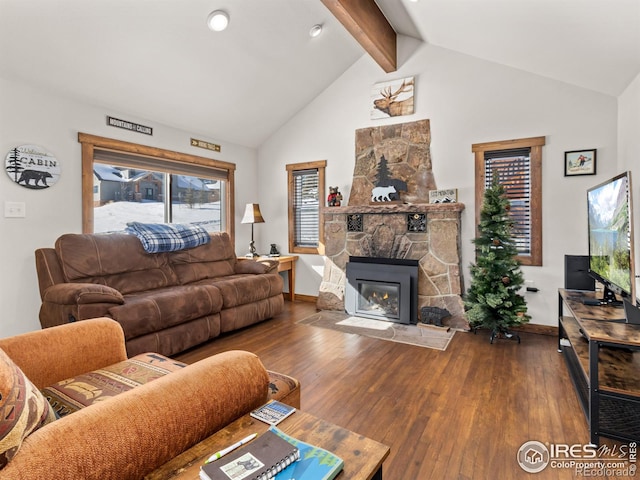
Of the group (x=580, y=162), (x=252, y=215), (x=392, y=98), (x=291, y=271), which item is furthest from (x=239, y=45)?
(x=580, y=162)

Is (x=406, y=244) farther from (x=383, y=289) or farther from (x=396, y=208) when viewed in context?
(x=383, y=289)

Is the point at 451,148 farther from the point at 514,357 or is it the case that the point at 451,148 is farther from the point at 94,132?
the point at 94,132

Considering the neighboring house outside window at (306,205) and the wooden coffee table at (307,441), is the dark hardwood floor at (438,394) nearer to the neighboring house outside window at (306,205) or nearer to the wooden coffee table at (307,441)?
the wooden coffee table at (307,441)

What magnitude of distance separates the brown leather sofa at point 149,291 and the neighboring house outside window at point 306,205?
104 cm

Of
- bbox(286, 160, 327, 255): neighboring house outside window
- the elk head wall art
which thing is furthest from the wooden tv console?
bbox(286, 160, 327, 255): neighboring house outside window

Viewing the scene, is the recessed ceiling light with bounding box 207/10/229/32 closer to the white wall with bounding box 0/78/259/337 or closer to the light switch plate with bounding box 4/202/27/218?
the white wall with bounding box 0/78/259/337

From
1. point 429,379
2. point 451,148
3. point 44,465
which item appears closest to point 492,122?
point 451,148

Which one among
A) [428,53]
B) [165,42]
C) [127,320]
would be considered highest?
[428,53]

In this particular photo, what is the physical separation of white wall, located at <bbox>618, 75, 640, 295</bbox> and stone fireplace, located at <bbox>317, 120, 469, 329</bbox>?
1.44m

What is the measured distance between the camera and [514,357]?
9.88ft

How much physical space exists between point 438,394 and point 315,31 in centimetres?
376

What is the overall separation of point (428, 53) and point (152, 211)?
384cm

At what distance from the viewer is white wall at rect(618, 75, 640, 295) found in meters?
2.62

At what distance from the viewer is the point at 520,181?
3.70 metres
